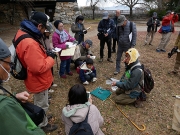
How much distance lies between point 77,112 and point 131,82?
1690mm

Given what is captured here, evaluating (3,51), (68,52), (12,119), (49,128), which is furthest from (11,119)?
(68,52)

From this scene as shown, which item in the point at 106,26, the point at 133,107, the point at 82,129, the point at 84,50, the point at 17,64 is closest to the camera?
the point at 82,129

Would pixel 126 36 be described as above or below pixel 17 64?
above

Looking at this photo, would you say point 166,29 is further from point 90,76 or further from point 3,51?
point 3,51

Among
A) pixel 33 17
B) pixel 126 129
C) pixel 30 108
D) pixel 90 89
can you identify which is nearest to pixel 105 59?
pixel 90 89

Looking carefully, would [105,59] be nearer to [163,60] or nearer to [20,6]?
A: [163,60]

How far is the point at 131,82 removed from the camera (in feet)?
10.2

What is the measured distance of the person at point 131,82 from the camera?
3072mm

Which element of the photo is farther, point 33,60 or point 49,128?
point 49,128

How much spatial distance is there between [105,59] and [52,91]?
10.1ft

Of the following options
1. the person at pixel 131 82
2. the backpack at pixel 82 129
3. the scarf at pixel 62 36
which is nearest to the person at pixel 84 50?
the scarf at pixel 62 36

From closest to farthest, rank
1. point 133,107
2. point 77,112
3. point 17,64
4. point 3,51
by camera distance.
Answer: point 3,51, point 77,112, point 17,64, point 133,107

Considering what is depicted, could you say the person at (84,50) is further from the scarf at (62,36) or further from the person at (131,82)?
the person at (131,82)

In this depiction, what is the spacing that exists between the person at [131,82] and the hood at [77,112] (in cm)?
153
